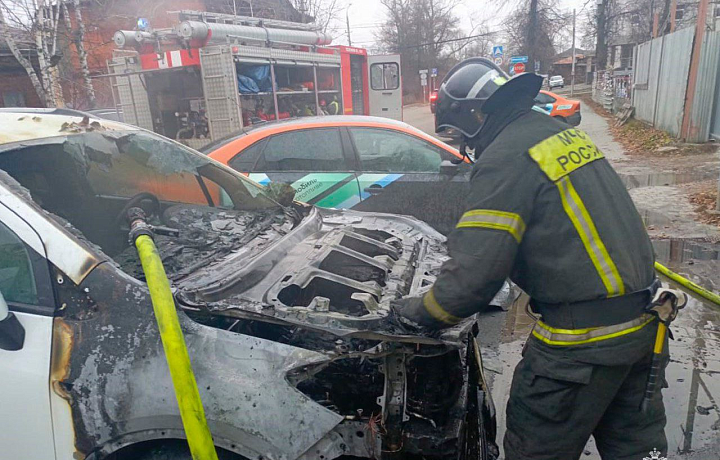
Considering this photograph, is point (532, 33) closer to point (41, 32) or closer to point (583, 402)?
point (41, 32)

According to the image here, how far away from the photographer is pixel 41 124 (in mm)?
2568

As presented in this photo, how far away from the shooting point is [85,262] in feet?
6.03

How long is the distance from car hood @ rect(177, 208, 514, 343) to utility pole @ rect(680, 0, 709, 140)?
10671 millimetres

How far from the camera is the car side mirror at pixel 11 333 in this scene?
5.78 feet

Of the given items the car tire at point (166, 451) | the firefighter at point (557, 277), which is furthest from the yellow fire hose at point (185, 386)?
the firefighter at point (557, 277)

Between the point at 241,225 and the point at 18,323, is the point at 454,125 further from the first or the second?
the point at 18,323

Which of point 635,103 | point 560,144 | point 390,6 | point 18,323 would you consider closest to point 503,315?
point 560,144

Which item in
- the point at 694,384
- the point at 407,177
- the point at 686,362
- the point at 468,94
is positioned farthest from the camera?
the point at 407,177

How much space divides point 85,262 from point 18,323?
29 centimetres

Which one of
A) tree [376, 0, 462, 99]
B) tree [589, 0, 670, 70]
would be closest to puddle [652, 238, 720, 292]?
tree [589, 0, 670, 70]

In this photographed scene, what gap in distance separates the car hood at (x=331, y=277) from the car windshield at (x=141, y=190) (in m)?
0.30

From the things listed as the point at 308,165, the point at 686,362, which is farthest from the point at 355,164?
the point at 686,362

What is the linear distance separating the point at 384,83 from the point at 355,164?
8873 millimetres

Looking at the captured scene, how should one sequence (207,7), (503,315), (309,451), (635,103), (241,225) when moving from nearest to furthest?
(309,451), (241,225), (503,315), (635,103), (207,7)
